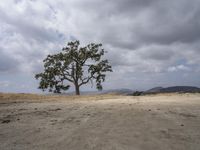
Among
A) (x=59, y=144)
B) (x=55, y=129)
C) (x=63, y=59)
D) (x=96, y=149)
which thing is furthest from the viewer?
(x=63, y=59)

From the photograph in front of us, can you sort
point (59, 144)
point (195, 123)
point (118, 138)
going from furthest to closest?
1. point (195, 123)
2. point (118, 138)
3. point (59, 144)

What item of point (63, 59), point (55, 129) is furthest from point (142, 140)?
point (63, 59)

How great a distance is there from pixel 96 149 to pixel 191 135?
231cm

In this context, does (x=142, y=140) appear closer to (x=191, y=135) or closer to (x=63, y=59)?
(x=191, y=135)

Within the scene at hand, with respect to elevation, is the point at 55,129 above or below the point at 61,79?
below

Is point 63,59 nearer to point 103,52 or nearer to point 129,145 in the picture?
point 103,52

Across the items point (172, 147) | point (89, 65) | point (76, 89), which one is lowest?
point (172, 147)

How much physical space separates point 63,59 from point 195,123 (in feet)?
108

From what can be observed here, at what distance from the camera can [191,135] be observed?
18.1 ft

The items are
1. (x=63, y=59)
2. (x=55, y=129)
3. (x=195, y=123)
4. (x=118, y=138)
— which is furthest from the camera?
(x=63, y=59)

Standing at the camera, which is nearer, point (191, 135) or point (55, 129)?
point (191, 135)

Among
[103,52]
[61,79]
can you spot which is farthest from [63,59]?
[103,52]

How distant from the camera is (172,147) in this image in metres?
4.60

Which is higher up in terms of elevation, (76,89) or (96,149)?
(76,89)
